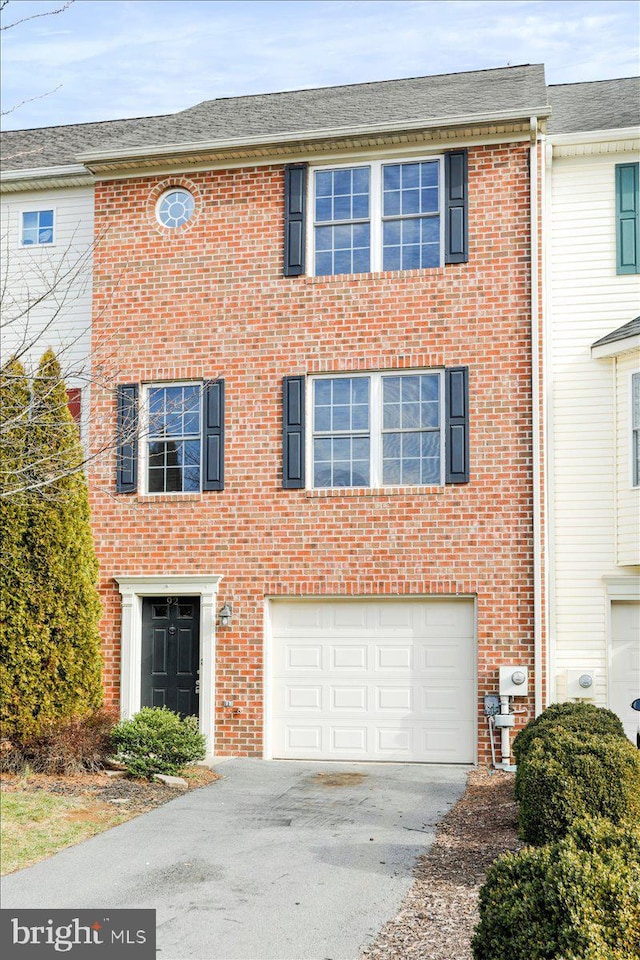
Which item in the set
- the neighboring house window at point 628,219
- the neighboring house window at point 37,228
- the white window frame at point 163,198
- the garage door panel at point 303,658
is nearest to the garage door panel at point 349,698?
the garage door panel at point 303,658

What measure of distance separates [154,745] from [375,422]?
16.7 ft

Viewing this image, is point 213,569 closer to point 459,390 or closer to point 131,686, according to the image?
point 131,686

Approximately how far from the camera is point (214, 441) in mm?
14617

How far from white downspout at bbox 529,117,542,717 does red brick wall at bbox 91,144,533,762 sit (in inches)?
3.9

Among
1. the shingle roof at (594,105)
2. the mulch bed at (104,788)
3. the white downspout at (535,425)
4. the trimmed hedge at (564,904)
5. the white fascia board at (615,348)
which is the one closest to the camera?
the trimmed hedge at (564,904)

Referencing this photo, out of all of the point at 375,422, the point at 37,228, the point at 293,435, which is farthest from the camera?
the point at 37,228

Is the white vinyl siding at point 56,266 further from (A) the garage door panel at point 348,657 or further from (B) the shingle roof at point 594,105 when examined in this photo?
(B) the shingle roof at point 594,105

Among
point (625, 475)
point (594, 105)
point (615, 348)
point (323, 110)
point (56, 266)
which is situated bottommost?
point (625, 475)

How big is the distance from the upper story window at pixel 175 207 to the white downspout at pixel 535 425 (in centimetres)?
Result: 479

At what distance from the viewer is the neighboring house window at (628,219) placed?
14.3m

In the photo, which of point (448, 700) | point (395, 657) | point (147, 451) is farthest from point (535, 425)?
point (147, 451)

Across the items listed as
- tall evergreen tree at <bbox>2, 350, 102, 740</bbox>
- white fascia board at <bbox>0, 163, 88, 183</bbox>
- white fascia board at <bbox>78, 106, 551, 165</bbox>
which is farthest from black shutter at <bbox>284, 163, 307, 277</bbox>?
tall evergreen tree at <bbox>2, 350, 102, 740</bbox>

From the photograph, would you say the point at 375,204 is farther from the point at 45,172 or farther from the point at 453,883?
the point at 453,883

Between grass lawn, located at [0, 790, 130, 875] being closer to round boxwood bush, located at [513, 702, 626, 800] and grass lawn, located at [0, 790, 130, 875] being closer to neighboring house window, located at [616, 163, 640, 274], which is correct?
round boxwood bush, located at [513, 702, 626, 800]
